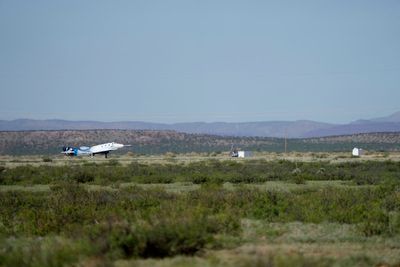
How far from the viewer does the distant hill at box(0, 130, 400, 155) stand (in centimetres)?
16425

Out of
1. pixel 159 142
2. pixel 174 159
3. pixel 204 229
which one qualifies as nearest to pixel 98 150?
pixel 174 159

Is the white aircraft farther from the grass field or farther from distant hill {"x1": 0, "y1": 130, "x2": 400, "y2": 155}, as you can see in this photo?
the grass field

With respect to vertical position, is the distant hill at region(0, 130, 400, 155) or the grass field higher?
the grass field

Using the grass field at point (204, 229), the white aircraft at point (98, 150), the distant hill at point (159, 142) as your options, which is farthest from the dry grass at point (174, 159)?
the distant hill at point (159, 142)

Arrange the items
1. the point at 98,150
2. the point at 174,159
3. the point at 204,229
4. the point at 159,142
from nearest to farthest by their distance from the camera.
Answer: the point at 204,229, the point at 174,159, the point at 98,150, the point at 159,142

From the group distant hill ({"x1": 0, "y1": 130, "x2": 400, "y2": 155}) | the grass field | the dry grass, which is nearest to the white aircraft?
the dry grass

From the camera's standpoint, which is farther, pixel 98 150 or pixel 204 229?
pixel 98 150

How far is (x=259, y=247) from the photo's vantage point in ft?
47.2

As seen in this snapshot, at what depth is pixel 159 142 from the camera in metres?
182

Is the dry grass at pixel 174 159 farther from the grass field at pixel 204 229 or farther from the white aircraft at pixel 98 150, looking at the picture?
the grass field at pixel 204 229

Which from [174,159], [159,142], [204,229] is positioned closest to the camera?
[204,229]

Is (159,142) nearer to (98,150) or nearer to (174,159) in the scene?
(98,150)

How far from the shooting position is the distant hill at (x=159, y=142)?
164 meters

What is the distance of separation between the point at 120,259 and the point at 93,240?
2.23 feet
